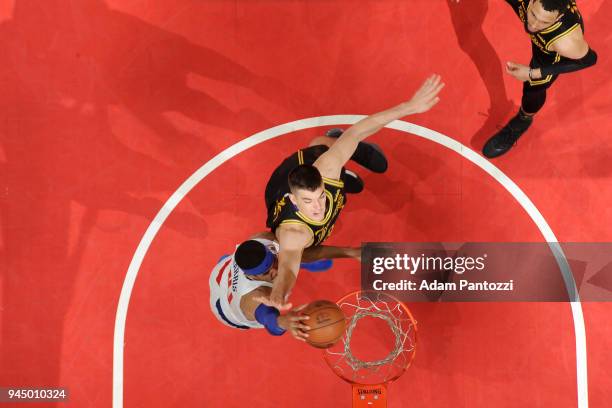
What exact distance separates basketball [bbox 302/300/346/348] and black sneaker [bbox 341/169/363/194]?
63.5 inches

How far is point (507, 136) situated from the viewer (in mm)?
6145

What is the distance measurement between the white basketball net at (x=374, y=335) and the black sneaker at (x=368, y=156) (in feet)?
4.54

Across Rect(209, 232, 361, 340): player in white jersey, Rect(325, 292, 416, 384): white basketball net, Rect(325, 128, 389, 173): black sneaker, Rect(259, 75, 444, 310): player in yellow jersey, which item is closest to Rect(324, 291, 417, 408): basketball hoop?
Rect(325, 292, 416, 384): white basketball net

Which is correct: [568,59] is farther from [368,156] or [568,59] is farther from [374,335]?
[374,335]

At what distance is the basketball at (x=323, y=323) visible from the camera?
4.68 m

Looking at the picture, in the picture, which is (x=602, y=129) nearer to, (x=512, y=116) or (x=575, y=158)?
(x=575, y=158)

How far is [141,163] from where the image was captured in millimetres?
6430

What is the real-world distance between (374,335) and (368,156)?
6.39 ft

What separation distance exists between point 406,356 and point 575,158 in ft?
9.34

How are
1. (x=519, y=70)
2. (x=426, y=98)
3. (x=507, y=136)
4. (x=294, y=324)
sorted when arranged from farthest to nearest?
1. (x=507, y=136)
2. (x=519, y=70)
3. (x=426, y=98)
4. (x=294, y=324)

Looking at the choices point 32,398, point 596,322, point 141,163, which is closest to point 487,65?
point 596,322

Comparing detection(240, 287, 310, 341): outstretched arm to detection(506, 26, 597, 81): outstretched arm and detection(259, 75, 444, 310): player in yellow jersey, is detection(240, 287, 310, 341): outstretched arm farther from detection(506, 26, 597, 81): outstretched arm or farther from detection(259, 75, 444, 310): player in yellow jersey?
detection(506, 26, 597, 81): outstretched arm

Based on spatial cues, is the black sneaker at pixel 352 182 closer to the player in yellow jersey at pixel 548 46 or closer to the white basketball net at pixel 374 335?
the white basketball net at pixel 374 335

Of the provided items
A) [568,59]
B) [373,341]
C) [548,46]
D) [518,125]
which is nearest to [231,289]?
[373,341]
